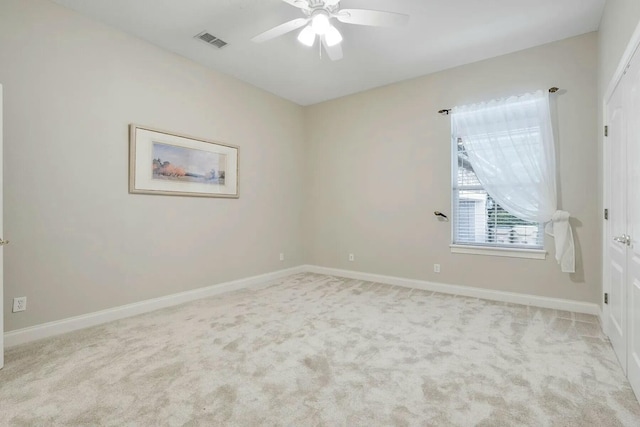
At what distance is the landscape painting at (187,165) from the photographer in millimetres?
3459

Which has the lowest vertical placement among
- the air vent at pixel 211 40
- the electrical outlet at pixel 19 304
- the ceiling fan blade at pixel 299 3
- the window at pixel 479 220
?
the electrical outlet at pixel 19 304

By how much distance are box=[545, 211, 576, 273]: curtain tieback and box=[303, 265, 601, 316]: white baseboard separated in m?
0.38

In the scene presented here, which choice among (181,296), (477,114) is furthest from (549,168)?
(181,296)

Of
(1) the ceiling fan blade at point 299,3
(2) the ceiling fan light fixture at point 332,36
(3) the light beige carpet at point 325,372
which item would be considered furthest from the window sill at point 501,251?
(1) the ceiling fan blade at point 299,3

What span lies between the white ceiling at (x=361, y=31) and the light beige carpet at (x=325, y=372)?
9.62 ft

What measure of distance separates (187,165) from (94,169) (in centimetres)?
96

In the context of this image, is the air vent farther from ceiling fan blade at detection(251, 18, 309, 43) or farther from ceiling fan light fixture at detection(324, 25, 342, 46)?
ceiling fan light fixture at detection(324, 25, 342, 46)

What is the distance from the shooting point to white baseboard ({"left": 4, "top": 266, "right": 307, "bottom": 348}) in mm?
2545

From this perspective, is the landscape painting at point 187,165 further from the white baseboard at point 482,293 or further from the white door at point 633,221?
the white door at point 633,221

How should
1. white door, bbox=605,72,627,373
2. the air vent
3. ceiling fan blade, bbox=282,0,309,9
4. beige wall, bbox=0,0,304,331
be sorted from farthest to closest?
the air vent → beige wall, bbox=0,0,304,331 → ceiling fan blade, bbox=282,0,309,9 → white door, bbox=605,72,627,373

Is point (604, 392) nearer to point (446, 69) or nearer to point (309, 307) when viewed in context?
point (309, 307)

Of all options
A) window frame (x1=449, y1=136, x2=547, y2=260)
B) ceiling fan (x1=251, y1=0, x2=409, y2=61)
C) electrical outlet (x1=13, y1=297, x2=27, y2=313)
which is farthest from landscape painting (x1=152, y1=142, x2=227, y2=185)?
window frame (x1=449, y1=136, x2=547, y2=260)

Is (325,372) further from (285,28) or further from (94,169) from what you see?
(94,169)

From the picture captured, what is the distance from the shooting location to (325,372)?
207 cm
